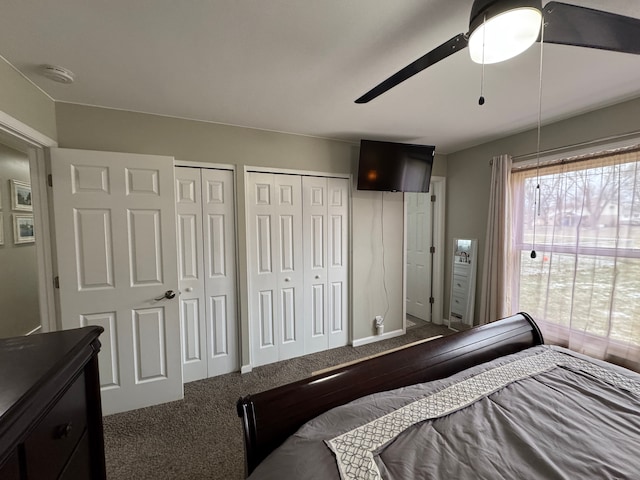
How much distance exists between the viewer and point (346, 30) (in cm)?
132

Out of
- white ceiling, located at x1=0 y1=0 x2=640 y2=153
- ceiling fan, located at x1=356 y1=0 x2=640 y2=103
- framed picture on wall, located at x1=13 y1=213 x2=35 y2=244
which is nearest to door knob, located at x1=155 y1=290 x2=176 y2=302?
white ceiling, located at x1=0 y1=0 x2=640 y2=153

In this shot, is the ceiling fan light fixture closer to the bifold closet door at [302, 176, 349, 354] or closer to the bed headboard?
the bed headboard

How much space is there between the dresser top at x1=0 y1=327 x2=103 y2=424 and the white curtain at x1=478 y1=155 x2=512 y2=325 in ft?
10.9

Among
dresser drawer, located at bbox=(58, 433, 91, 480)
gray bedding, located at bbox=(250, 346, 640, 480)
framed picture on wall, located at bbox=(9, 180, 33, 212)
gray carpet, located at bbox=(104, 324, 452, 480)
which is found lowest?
gray carpet, located at bbox=(104, 324, 452, 480)

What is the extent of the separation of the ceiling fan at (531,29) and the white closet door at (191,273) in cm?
206

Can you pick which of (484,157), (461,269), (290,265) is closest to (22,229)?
(290,265)

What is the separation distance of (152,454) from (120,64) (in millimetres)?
2379

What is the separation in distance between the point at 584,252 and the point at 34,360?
139 inches

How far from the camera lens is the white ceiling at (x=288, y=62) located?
47.3 inches

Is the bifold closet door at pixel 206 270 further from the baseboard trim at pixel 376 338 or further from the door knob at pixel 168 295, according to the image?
the baseboard trim at pixel 376 338

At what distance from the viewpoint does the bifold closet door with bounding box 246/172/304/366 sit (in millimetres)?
2688

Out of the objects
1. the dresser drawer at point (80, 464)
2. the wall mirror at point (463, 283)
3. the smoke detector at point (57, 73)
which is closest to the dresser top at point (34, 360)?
the dresser drawer at point (80, 464)

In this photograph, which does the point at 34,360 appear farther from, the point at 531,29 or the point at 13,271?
the point at 13,271

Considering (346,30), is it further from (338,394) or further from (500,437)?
(500,437)
